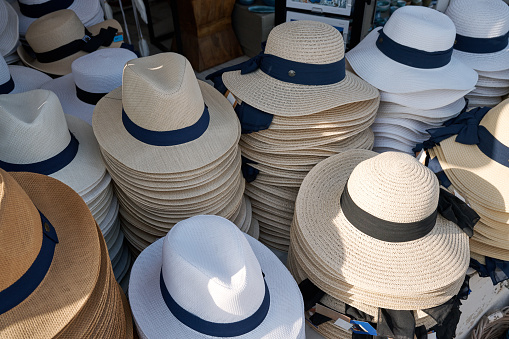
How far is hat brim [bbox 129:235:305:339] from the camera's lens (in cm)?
127

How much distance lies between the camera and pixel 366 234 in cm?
152

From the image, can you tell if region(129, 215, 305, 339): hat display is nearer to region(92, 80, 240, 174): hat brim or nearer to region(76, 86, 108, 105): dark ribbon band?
region(92, 80, 240, 174): hat brim

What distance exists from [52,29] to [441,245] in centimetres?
244

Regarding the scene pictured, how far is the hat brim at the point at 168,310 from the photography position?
127 centimetres

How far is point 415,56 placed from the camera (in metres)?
2.11

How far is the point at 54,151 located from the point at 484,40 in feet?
7.71

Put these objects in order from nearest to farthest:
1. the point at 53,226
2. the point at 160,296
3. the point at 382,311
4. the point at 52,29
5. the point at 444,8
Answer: the point at 53,226, the point at 160,296, the point at 382,311, the point at 52,29, the point at 444,8

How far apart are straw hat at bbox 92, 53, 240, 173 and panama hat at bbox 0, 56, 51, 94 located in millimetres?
739

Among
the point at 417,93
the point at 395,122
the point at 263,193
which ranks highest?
the point at 417,93

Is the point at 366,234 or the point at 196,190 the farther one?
the point at 196,190

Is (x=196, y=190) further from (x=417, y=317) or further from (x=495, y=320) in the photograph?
(x=495, y=320)

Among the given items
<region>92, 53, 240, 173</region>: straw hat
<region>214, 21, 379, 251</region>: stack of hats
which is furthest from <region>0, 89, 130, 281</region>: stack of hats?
<region>214, 21, 379, 251</region>: stack of hats

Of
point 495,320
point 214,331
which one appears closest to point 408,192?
point 214,331

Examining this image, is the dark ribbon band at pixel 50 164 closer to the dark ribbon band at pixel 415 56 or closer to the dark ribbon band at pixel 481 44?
the dark ribbon band at pixel 415 56
